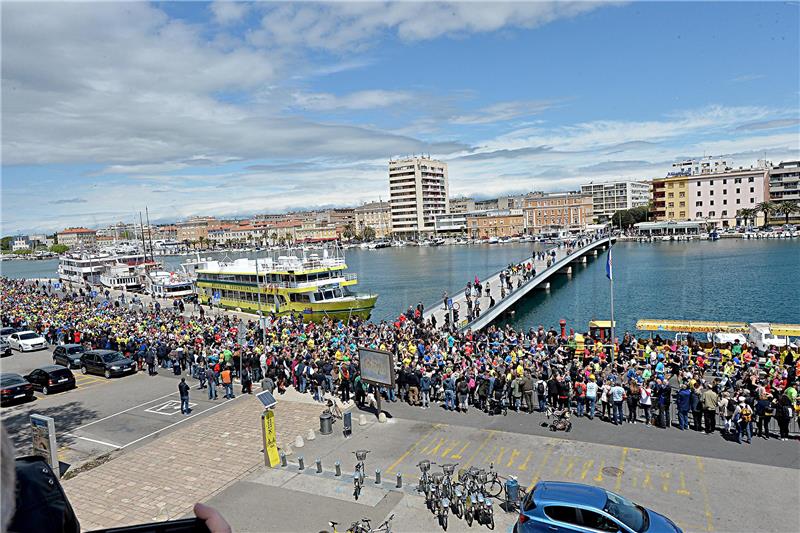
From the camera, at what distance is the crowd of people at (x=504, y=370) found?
15.2 meters

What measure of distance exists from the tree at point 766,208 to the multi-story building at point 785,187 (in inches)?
72.9

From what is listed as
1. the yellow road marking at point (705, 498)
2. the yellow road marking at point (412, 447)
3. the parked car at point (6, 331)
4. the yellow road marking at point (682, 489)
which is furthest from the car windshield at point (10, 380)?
the yellow road marking at point (705, 498)

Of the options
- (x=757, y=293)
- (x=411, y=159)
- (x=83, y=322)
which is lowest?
(x=757, y=293)

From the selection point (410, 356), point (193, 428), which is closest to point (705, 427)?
point (410, 356)

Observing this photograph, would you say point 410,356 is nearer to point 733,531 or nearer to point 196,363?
point 196,363

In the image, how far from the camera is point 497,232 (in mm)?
180875

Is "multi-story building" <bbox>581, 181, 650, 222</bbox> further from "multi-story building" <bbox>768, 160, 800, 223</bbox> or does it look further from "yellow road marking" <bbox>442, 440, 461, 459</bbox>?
"yellow road marking" <bbox>442, 440, 461, 459</bbox>

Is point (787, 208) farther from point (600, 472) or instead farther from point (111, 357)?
point (111, 357)

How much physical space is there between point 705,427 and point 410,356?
34.0 ft

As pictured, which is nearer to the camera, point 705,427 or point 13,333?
A: point 705,427

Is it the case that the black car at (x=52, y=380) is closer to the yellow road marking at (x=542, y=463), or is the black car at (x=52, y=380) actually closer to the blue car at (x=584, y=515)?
the yellow road marking at (x=542, y=463)

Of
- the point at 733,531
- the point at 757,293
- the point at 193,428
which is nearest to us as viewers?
the point at 733,531

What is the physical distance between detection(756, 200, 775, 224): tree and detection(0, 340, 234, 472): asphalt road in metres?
147

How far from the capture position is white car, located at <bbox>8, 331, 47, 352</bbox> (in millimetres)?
33250
